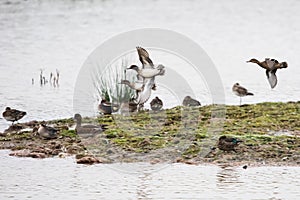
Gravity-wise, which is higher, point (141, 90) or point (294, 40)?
point (294, 40)

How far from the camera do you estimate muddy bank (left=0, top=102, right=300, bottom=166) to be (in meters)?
9.98

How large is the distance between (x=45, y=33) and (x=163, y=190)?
49.6 feet

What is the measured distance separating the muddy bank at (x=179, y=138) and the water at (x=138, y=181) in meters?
0.28

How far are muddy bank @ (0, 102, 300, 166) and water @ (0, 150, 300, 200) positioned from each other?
0.91 feet

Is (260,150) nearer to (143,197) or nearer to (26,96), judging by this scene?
(143,197)

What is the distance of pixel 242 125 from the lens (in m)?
11.4

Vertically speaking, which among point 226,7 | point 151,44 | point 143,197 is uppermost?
point 226,7

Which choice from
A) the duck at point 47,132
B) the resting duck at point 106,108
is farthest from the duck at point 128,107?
the duck at point 47,132

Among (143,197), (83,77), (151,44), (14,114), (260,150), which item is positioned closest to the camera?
(143,197)

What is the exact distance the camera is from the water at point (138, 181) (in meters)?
8.45

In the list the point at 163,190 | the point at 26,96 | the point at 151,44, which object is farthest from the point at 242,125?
the point at 151,44

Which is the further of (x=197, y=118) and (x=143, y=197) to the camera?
(x=197, y=118)

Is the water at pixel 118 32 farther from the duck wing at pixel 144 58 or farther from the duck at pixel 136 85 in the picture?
the duck wing at pixel 144 58

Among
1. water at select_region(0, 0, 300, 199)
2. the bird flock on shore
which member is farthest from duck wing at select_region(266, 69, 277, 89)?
the bird flock on shore
